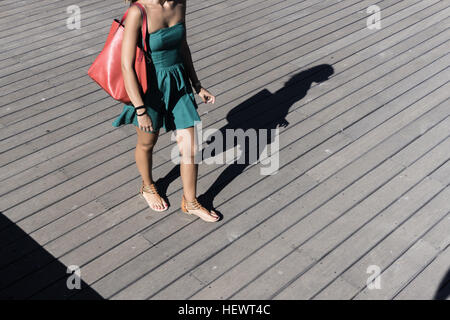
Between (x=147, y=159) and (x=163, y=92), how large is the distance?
536 millimetres

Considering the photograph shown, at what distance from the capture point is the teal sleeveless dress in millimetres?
3080

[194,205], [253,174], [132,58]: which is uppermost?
[132,58]

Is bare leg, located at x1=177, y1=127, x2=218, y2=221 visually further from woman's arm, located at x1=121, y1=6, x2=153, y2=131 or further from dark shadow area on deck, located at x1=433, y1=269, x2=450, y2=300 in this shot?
dark shadow area on deck, located at x1=433, y1=269, x2=450, y2=300

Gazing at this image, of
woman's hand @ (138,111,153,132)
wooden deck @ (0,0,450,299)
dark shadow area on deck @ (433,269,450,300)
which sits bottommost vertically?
dark shadow area on deck @ (433,269,450,300)

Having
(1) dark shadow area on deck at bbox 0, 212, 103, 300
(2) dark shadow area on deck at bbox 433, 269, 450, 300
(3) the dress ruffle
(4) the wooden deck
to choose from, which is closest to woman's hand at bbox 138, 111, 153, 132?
(3) the dress ruffle

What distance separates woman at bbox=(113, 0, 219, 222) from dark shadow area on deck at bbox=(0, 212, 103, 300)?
774 millimetres

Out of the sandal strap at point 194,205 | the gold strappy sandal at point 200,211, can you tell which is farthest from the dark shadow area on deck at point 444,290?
the sandal strap at point 194,205

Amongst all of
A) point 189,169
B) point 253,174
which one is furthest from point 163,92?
point 253,174

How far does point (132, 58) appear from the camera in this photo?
2.99 metres

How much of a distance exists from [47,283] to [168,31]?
64.4 inches

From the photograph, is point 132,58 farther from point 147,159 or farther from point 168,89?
point 147,159

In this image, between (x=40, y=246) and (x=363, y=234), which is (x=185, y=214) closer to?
(x=40, y=246)
